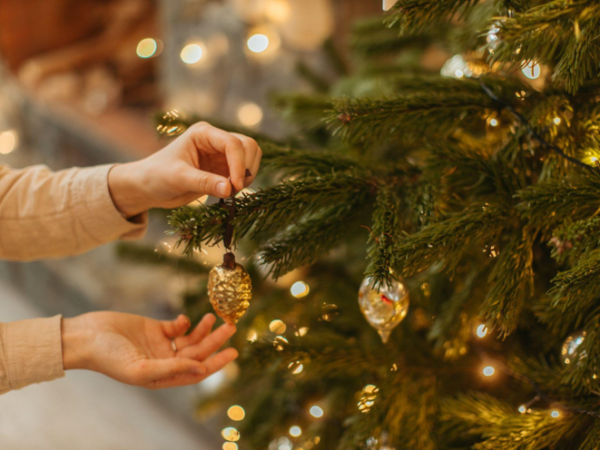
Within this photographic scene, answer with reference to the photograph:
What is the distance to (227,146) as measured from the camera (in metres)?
0.43

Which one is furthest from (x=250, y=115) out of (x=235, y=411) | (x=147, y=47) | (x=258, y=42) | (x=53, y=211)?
(x=53, y=211)

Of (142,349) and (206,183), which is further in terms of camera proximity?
(142,349)

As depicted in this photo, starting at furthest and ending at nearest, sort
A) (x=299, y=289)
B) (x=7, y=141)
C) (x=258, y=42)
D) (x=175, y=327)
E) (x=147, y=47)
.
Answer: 1. (x=147, y=47)
2. (x=7, y=141)
3. (x=258, y=42)
4. (x=299, y=289)
5. (x=175, y=327)

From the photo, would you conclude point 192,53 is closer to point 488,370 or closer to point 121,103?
point 121,103

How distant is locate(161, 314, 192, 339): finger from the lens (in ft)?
1.81

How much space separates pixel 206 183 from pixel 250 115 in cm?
150

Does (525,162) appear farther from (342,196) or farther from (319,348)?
(319,348)

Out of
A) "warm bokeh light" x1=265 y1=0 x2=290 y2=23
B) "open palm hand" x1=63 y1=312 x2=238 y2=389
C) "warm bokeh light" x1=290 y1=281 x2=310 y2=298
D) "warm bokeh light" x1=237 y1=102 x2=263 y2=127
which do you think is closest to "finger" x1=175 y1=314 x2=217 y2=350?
"open palm hand" x1=63 y1=312 x2=238 y2=389

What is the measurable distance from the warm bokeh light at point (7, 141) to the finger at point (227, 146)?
2.35 metres

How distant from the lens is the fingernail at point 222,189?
41 cm

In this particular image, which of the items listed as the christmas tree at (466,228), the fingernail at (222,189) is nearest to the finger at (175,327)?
the christmas tree at (466,228)

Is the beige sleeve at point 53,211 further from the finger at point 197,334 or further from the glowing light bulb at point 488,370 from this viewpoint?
the glowing light bulb at point 488,370

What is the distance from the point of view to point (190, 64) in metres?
2.04

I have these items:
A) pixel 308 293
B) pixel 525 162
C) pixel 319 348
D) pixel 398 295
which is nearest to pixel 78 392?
pixel 308 293
